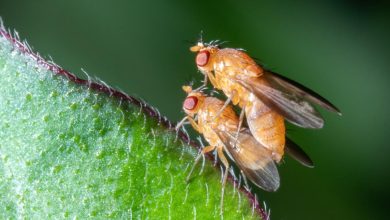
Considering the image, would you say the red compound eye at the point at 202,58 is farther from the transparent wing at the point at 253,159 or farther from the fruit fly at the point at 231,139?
the transparent wing at the point at 253,159

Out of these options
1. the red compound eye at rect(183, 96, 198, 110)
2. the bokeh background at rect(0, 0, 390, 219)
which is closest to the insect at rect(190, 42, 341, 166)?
the red compound eye at rect(183, 96, 198, 110)

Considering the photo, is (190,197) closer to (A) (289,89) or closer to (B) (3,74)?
(B) (3,74)

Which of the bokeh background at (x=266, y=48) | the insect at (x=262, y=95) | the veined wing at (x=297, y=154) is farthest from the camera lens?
the bokeh background at (x=266, y=48)

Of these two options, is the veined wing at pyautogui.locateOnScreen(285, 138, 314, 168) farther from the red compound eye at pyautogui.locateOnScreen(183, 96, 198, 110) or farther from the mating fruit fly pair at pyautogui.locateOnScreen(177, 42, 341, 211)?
the red compound eye at pyautogui.locateOnScreen(183, 96, 198, 110)

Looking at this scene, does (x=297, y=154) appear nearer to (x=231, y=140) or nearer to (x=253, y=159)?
(x=253, y=159)

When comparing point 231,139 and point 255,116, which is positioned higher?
point 255,116

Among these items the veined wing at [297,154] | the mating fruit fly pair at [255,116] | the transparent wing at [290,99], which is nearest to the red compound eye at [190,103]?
the mating fruit fly pair at [255,116]

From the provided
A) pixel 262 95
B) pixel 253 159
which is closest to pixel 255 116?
pixel 262 95

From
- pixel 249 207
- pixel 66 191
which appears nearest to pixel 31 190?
pixel 66 191
